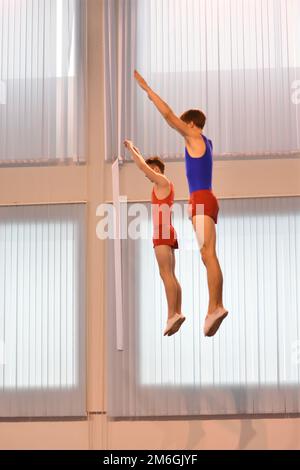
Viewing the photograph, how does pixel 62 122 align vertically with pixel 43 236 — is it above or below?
above

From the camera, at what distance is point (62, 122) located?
10.4 meters

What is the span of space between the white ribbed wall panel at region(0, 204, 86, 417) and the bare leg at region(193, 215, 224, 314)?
12.2 feet

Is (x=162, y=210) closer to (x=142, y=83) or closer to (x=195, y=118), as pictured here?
(x=195, y=118)

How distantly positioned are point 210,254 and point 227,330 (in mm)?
3450

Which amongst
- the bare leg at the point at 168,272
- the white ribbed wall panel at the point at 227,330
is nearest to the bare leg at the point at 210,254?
the bare leg at the point at 168,272

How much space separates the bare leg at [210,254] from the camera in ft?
21.6

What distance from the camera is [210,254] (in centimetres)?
660

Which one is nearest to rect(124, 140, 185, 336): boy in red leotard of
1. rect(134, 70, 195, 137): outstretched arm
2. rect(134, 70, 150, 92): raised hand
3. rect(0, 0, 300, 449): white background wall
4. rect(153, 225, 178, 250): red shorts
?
rect(153, 225, 178, 250): red shorts

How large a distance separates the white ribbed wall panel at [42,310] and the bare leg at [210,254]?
3726mm

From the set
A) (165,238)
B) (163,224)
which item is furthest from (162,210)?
(165,238)

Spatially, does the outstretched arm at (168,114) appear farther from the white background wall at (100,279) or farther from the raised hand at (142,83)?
the white background wall at (100,279)

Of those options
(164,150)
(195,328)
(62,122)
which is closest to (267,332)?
(195,328)

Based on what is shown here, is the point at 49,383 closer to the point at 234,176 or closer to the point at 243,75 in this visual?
the point at 234,176

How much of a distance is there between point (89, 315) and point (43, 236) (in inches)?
39.0
